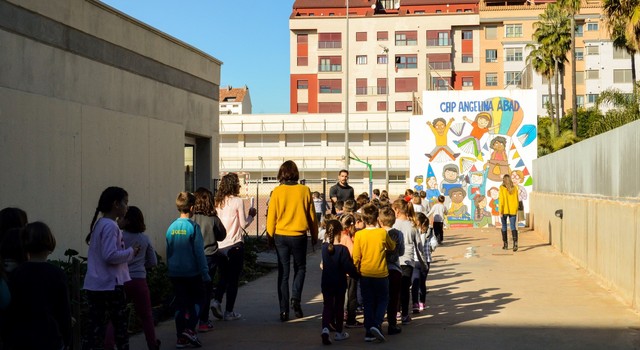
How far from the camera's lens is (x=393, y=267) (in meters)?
10.1

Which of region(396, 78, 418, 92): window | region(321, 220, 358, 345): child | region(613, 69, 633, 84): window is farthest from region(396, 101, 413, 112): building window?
region(321, 220, 358, 345): child

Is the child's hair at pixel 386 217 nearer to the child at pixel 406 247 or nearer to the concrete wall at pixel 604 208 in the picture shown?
the child at pixel 406 247

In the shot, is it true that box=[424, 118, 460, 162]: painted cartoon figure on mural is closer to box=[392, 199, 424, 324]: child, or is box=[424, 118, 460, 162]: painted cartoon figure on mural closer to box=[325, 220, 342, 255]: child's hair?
box=[392, 199, 424, 324]: child

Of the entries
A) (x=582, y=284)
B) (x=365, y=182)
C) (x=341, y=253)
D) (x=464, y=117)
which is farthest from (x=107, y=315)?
(x=365, y=182)

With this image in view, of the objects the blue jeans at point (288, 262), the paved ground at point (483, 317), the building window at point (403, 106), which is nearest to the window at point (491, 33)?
the building window at point (403, 106)

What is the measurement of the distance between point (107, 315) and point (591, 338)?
5429mm

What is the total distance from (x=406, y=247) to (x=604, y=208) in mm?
5776

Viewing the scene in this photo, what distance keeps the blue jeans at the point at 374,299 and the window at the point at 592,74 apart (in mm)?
78315

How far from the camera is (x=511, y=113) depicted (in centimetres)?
3478

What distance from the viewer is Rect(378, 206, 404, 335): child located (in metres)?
10.1

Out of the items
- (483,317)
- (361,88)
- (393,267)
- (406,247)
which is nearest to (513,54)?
(361,88)

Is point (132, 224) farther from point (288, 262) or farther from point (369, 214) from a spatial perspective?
point (288, 262)

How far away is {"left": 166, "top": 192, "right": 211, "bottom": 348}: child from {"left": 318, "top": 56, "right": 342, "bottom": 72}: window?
7314cm

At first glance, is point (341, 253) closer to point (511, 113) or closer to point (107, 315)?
point (107, 315)
